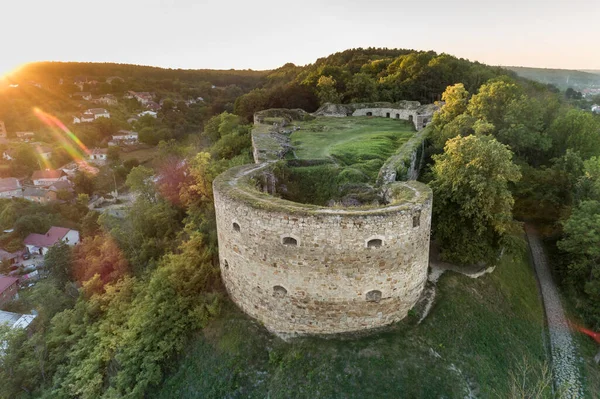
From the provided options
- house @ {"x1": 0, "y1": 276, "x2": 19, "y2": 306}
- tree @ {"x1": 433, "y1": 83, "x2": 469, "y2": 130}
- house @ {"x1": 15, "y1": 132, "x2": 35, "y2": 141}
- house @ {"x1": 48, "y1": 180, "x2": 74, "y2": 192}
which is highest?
→ tree @ {"x1": 433, "y1": 83, "x2": 469, "y2": 130}

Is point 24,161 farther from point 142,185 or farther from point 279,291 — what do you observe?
point 279,291

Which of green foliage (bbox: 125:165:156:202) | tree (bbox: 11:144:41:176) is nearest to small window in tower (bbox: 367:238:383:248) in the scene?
green foliage (bbox: 125:165:156:202)

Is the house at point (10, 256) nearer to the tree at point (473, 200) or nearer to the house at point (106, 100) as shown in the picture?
the tree at point (473, 200)

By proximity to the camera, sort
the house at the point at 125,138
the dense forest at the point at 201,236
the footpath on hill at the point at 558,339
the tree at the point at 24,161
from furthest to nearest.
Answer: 1. the house at the point at 125,138
2. the tree at the point at 24,161
3. the dense forest at the point at 201,236
4. the footpath on hill at the point at 558,339

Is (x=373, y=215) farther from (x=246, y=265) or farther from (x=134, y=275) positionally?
(x=134, y=275)

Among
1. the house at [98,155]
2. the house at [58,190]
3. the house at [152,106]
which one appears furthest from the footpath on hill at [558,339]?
the house at [152,106]

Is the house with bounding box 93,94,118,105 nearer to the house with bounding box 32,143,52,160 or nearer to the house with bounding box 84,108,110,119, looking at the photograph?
the house with bounding box 84,108,110,119
